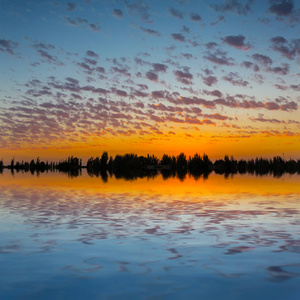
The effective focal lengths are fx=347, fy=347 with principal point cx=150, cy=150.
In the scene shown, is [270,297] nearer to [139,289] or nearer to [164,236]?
[139,289]

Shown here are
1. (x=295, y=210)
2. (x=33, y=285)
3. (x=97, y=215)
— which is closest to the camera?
(x=33, y=285)

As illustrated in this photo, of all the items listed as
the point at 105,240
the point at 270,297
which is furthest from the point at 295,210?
the point at 270,297

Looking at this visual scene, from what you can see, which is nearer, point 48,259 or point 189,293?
point 189,293

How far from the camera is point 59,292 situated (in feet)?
25.7

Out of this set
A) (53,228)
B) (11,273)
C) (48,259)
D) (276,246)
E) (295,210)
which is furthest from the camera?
(295,210)

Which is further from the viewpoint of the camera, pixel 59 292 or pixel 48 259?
pixel 48 259

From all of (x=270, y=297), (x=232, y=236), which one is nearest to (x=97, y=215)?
(x=232, y=236)

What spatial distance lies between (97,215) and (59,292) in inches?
458

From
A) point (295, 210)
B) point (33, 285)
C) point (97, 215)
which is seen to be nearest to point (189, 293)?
point (33, 285)

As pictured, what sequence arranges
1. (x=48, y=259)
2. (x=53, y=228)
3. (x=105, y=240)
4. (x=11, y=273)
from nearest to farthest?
(x=11, y=273), (x=48, y=259), (x=105, y=240), (x=53, y=228)

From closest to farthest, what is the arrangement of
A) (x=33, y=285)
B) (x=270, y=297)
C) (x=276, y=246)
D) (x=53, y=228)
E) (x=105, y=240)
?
(x=270, y=297) → (x=33, y=285) → (x=276, y=246) → (x=105, y=240) → (x=53, y=228)

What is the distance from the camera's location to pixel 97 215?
19422mm

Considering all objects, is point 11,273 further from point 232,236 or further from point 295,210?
point 295,210

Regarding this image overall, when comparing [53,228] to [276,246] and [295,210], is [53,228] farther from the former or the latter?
[295,210]
